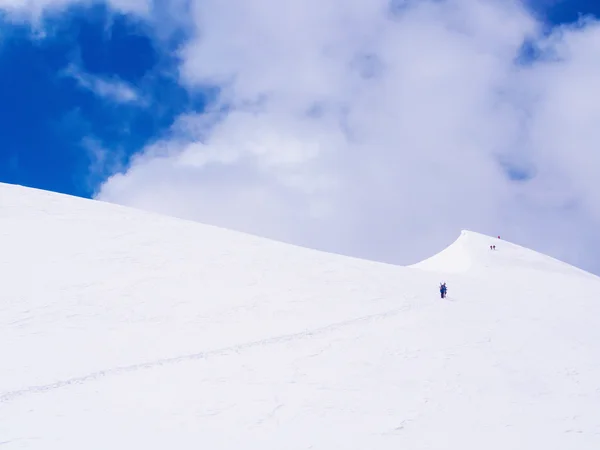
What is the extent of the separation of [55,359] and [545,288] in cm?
2642

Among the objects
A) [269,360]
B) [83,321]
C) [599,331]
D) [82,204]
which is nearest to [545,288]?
[599,331]

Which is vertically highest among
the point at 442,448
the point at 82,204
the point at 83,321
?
the point at 82,204

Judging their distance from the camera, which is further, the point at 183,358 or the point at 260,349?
the point at 260,349

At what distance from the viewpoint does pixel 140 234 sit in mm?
27219

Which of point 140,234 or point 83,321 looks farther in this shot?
point 140,234

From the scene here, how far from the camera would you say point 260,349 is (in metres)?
15.9

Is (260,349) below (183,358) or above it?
above

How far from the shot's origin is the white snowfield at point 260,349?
37.5ft

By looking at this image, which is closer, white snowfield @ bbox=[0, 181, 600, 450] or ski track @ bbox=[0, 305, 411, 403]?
white snowfield @ bbox=[0, 181, 600, 450]

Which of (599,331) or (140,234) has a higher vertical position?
(140,234)

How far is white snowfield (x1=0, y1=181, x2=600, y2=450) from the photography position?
37.5ft

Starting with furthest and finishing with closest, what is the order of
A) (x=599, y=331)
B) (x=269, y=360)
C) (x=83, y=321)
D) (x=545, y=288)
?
(x=545, y=288) → (x=599, y=331) → (x=83, y=321) → (x=269, y=360)

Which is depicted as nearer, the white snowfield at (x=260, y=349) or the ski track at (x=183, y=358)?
the white snowfield at (x=260, y=349)

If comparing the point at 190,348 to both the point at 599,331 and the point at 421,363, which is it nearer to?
the point at 421,363
